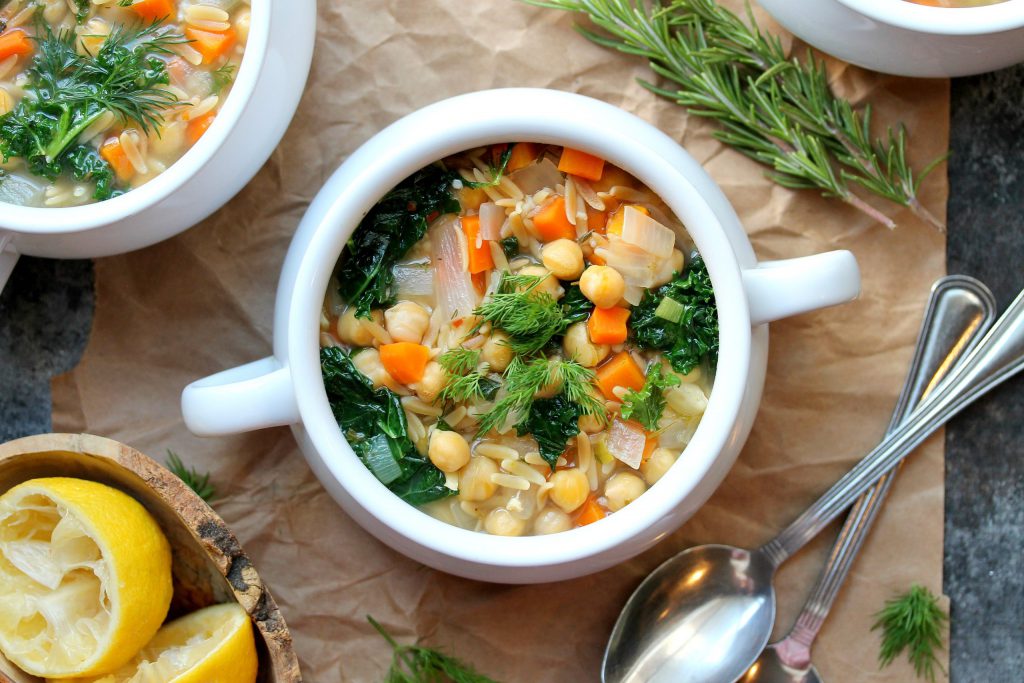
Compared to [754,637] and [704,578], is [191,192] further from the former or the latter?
[754,637]

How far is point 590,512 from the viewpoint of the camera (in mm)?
2275

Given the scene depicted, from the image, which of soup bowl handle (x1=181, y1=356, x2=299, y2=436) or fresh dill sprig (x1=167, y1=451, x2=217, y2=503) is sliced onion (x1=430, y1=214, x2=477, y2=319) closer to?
soup bowl handle (x1=181, y1=356, x2=299, y2=436)

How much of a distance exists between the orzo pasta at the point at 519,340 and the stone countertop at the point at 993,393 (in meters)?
0.87

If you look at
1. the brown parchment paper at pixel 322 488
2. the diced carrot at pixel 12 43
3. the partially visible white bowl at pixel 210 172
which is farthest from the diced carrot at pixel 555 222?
the diced carrot at pixel 12 43

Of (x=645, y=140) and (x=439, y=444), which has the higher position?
(x=645, y=140)

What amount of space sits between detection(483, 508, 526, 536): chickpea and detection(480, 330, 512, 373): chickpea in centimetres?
32

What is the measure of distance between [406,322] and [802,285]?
2.75 ft

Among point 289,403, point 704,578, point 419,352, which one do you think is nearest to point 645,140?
point 419,352

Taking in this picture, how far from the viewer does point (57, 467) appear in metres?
2.37

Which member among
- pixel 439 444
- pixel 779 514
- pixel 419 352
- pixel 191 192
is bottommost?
pixel 779 514

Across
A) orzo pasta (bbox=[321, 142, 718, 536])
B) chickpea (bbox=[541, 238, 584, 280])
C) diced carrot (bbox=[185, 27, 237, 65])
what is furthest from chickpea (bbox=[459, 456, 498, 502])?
diced carrot (bbox=[185, 27, 237, 65])

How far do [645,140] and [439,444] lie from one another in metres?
0.81

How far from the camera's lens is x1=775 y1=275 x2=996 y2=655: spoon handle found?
267cm

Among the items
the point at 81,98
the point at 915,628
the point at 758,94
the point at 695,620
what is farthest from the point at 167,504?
the point at 915,628
